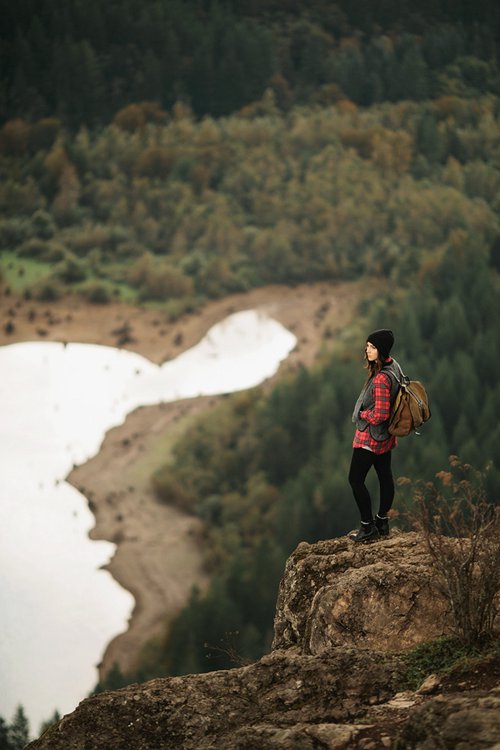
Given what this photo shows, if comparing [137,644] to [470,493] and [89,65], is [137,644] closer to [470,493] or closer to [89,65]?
[470,493]

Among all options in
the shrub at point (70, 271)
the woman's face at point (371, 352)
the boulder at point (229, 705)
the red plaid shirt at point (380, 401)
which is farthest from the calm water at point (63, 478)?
the boulder at point (229, 705)

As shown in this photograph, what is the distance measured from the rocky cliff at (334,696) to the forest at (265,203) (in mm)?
27656

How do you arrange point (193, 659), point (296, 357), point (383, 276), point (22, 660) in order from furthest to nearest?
point (383, 276) < point (296, 357) < point (193, 659) < point (22, 660)

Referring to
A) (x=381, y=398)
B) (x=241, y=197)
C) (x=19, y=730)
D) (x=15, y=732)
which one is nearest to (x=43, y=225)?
(x=241, y=197)

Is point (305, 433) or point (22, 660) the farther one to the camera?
point (305, 433)

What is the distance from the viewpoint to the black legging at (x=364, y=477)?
503 inches

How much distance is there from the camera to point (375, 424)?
1247 centimetres

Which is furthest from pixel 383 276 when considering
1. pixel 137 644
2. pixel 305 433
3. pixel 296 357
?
pixel 137 644

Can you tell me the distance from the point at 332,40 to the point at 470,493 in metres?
112

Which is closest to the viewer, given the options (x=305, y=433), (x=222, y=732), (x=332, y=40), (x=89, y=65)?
(x=222, y=732)

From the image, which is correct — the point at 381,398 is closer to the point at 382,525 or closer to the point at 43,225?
the point at 382,525

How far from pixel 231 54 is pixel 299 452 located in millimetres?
63477

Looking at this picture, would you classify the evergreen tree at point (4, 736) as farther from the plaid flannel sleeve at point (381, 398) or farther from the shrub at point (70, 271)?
the shrub at point (70, 271)

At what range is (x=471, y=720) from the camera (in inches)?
333
